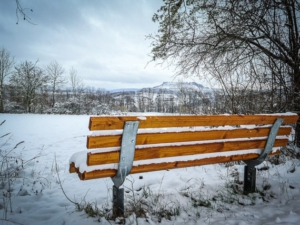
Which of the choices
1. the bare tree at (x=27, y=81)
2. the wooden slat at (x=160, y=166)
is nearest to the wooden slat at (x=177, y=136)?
the wooden slat at (x=160, y=166)

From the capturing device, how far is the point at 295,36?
4148mm

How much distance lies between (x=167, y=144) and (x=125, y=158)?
0.47m

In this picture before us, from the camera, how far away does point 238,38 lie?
4250 mm

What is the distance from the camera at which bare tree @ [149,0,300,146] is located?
404 centimetres

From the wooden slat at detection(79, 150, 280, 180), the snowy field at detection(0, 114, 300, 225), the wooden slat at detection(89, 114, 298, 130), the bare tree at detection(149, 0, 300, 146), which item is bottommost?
the snowy field at detection(0, 114, 300, 225)

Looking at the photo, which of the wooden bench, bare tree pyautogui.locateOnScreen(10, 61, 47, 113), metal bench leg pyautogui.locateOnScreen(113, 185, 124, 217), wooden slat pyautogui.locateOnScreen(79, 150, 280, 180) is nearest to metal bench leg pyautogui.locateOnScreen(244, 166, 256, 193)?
the wooden bench

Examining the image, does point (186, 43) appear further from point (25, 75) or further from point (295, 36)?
point (25, 75)

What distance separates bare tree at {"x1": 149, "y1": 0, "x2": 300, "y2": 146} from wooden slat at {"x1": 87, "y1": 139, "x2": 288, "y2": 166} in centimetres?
250

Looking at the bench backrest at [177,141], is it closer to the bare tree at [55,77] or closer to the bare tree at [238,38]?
the bare tree at [238,38]

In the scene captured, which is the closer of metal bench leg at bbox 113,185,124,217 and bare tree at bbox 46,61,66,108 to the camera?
metal bench leg at bbox 113,185,124,217

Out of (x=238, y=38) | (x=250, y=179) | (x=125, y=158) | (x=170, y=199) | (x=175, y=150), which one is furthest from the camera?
(x=238, y=38)

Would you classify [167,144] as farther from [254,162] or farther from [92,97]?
[92,97]

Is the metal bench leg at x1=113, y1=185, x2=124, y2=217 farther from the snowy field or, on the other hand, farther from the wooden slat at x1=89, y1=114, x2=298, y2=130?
the wooden slat at x1=89, y1=114, x2=298, y2=130

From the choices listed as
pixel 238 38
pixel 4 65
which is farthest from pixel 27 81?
pixel 238 38
